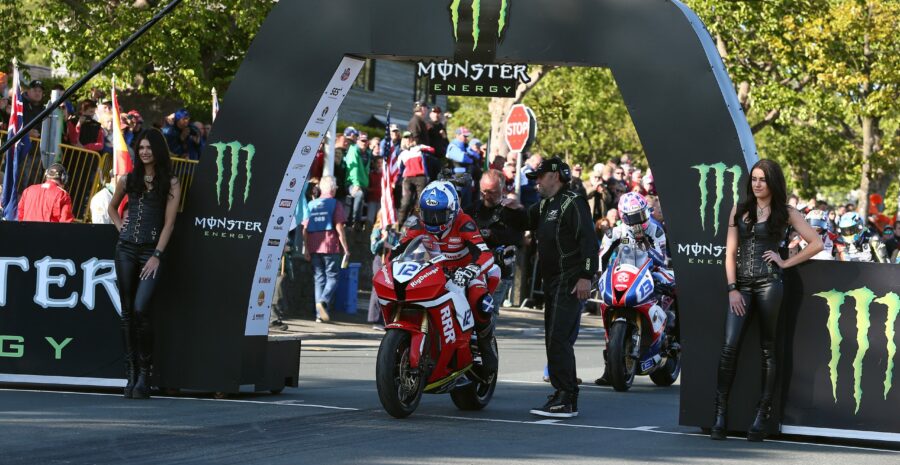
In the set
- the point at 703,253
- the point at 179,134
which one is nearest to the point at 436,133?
the point at 179,134

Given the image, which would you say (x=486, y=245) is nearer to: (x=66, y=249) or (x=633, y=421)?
(x=633, y=421)

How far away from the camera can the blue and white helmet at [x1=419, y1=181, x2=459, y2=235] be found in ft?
38.2

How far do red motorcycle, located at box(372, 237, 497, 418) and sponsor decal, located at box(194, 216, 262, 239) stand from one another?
A: 1.31 meters

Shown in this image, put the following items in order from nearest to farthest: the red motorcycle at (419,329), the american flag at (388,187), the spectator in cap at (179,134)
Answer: the red motorcycle at (419,329) → the spectator in cap at (179,134) → the american flag at (388,187)

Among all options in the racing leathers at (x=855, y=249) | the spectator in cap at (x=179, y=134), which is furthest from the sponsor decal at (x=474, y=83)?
the racing leathers at (x=855, y=249)

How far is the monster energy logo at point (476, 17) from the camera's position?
11.5 metres

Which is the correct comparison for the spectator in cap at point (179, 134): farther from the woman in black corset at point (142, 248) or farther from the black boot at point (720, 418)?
the black boot at point (720, 418)

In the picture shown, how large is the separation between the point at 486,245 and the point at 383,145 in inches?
514

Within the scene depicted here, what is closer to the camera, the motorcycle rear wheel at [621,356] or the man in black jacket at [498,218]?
the man in black jacket at [498,218]

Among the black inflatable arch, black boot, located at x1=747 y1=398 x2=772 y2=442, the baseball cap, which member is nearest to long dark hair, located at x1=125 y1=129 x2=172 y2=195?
the black inflatable arch

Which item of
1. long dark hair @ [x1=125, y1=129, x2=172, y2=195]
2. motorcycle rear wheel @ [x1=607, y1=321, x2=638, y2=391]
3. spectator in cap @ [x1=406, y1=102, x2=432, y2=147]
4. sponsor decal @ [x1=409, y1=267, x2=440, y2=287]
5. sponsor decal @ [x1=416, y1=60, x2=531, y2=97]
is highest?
spectator in cap @ [x1=406, y1=102, x2=432, y2=147]

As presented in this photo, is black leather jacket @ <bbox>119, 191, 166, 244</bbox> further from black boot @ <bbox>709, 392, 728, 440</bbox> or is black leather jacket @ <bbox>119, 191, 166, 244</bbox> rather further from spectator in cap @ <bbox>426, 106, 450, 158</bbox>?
spectator in cap @ <bbox>426, 106, 450, 158</bbox>

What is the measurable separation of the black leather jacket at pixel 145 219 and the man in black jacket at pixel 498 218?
2567 mm

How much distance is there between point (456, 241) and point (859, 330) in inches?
120
